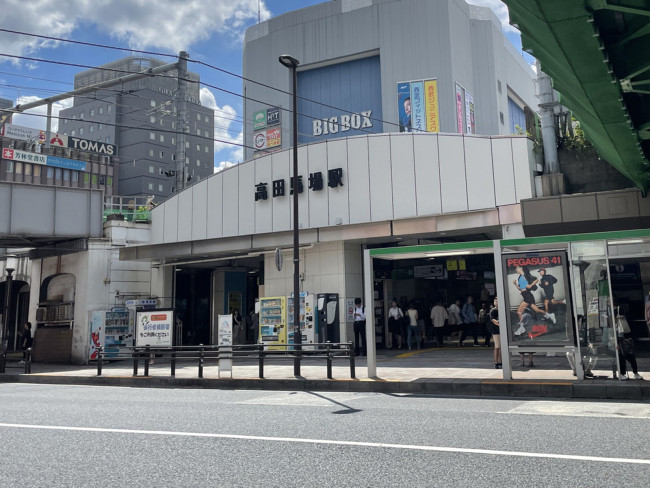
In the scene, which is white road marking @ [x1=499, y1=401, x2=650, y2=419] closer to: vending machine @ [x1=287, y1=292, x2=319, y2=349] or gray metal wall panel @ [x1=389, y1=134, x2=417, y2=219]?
gray metal wall panel @ [x1=389, y1=134, x2=417, y2=219]

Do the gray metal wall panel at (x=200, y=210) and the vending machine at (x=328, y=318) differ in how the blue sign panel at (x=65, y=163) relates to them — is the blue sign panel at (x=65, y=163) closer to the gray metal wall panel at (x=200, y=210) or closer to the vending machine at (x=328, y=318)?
the gray metal wall panel at (x=200, y=210)

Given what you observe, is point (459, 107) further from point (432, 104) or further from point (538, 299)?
point (538, 299)

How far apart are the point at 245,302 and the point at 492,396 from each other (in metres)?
19.3

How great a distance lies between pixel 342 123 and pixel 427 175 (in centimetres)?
2607

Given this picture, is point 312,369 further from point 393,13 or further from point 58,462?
point 393,13

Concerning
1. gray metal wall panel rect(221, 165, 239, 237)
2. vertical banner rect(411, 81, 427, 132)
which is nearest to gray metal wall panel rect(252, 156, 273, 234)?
gray metal wall panel rect(221, 165, 239, 237)

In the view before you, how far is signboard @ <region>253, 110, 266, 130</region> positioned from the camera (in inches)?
1908

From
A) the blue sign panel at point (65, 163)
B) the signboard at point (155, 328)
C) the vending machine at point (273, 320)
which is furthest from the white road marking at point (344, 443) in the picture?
the blue sign panel at point (65, 163)

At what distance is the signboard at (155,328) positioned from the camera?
18.7m

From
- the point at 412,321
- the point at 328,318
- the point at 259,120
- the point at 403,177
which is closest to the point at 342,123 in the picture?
the point at 259,120

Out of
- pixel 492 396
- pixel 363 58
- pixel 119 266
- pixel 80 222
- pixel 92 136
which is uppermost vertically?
pixel 92 136

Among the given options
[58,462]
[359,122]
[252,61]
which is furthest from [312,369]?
[252,61]

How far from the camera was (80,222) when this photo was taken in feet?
75.9

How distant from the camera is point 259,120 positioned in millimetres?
48750
